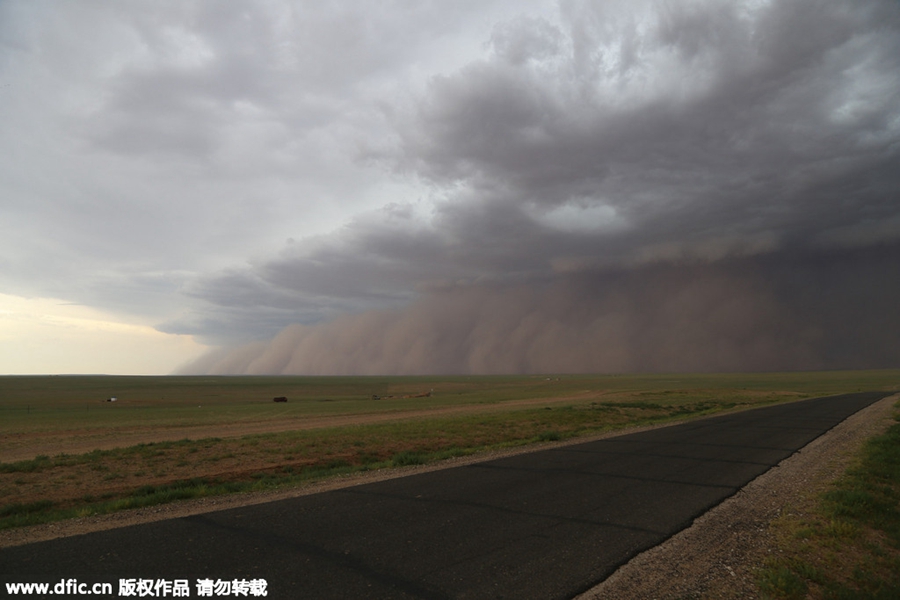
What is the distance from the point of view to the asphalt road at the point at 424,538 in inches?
266

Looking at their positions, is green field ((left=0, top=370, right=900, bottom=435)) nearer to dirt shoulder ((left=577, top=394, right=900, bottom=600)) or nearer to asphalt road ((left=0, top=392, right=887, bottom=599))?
asphalt road ((left=0, top=392, right=887, bottom=599))

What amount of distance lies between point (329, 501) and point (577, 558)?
19.5ft

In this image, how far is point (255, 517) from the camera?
985 cm

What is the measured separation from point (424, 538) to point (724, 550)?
4.88 meters

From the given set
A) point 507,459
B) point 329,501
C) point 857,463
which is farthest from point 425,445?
point 857,463

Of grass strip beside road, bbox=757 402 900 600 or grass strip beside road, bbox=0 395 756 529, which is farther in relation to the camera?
grass strip beside road, bbox=0 395 756 529

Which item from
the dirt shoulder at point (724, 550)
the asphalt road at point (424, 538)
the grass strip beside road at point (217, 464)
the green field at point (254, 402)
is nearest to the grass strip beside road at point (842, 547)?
the dirt shoulder at point (724, 550)

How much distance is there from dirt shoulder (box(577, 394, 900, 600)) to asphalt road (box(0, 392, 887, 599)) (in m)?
0.32

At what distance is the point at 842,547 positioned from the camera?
318 inches

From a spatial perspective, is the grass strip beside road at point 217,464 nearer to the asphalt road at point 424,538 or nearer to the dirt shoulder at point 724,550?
the asphalt road at point 424,538

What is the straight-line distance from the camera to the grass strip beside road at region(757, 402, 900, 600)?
6.56m

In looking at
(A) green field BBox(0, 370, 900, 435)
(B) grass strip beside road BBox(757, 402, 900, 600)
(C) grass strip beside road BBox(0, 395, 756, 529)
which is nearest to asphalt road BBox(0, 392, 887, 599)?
(B) grass strip beside road BBox(757, 402, 900, 600)

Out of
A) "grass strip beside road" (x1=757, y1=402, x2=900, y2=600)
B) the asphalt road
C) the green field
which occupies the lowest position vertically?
the green field

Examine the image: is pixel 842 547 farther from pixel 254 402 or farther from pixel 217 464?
pixel 254 402
